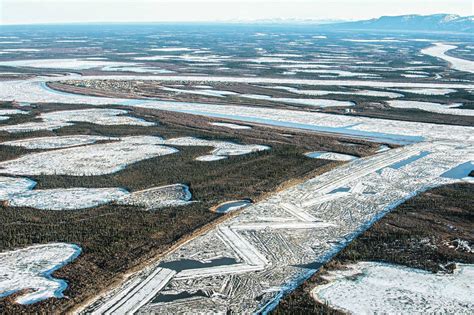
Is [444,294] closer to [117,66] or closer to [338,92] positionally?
[338,92]

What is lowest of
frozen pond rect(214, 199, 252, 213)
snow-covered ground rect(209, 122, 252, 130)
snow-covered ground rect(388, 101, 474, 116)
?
snow-covered ground rect(388, 101, 474, 116)

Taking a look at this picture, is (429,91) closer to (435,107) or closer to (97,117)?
(435,107)

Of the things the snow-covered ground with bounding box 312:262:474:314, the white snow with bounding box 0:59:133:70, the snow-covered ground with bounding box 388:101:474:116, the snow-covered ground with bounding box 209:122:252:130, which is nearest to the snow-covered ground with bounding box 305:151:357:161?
the snow-covered ground with bounding box 209:122:252:130

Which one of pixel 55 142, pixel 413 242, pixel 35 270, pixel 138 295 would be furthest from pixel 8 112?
pixel 413 242

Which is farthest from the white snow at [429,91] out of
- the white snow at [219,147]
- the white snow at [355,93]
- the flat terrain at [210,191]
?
the white snow at [219,147]

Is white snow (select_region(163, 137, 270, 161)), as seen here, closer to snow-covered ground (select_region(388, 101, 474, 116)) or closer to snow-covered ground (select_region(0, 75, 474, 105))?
snow-covered ground (select_region(0, 75, 474, 105))

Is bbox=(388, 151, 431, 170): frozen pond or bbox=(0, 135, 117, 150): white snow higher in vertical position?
bbox=(0, 135, 117, 150): white snow

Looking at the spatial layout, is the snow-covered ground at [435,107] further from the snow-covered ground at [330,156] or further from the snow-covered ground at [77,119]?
the snow-covered ground at [77,119]
